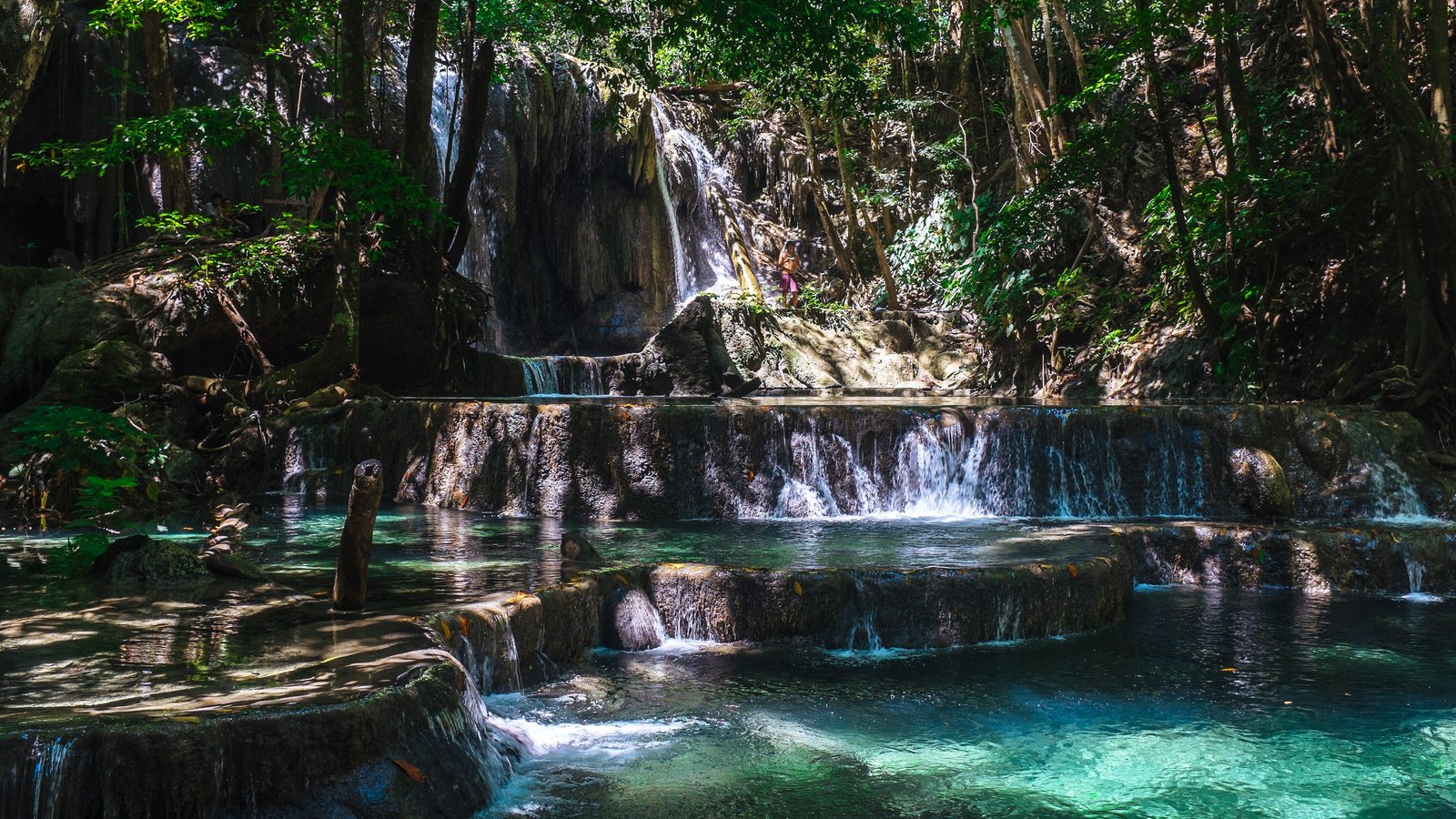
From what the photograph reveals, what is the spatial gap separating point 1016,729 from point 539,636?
2.45 m

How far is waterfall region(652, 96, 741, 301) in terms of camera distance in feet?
75.6

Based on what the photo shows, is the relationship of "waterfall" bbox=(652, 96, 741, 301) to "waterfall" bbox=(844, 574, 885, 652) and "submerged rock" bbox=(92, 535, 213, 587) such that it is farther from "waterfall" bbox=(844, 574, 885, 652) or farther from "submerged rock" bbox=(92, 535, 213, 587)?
"submerged rock" bbox=(92, 535, 213, 587)

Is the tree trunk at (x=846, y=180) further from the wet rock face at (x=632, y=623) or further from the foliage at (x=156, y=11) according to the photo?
the wet rock face at (x=632, y=623)

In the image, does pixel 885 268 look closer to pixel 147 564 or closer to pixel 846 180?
pixel 846 180

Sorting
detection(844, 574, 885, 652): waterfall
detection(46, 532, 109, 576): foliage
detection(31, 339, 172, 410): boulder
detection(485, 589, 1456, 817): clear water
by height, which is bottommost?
detection(485, 589, 1456, 817): clear water

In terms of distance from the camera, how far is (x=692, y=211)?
23.5 m

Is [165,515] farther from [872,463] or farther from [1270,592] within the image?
[1270,592]

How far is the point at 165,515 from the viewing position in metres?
8.96

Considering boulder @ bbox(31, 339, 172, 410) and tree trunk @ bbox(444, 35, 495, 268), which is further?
tree trunk @ bbox(444, 35, 495, 268)

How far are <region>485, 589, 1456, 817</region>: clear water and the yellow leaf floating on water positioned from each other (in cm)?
36

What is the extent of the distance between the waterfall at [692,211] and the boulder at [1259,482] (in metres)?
14.2

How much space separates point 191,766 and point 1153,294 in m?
15.0

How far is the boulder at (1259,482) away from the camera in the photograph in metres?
9.76

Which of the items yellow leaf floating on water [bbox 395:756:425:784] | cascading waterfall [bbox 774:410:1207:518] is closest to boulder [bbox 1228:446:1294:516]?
cascading waterfall [bbox 774:410:1207:518]
